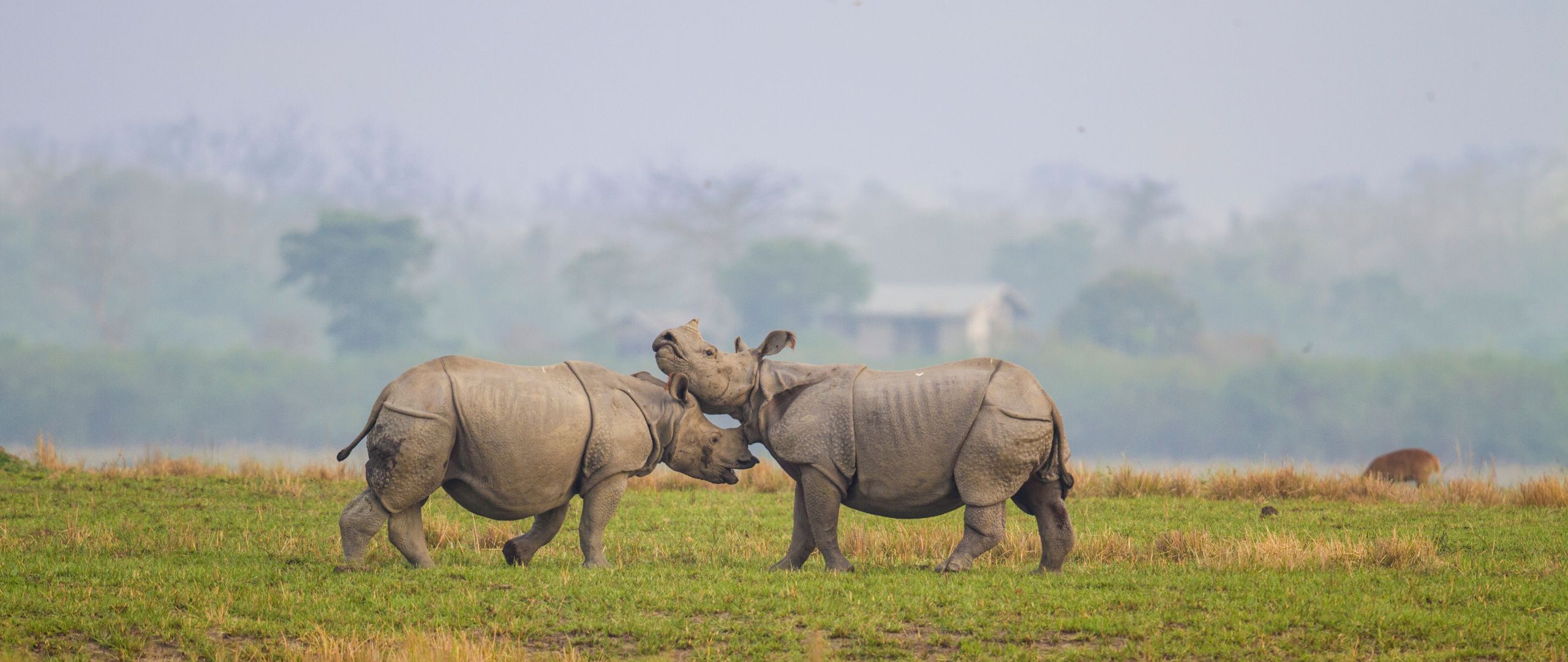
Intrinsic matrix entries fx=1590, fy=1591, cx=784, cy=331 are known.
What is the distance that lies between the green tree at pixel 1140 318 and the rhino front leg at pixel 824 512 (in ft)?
296

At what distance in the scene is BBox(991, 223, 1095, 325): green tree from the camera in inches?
4875

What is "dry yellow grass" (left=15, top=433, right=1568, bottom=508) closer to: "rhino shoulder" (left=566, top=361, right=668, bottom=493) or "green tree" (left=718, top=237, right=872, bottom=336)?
"rhino shoulder" (left=566, top=361, right=668, bottom=493)

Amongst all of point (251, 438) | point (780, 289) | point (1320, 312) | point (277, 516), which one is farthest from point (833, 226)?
point (277, 516)

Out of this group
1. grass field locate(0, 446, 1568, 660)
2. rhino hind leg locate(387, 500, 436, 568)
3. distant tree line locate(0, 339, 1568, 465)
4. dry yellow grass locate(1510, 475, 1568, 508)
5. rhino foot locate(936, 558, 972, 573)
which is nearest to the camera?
grass field locate(0, 446, 1568, 660)

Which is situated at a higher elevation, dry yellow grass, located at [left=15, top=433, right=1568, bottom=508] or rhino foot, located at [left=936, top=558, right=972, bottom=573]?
dry yellow grass, located at [left=15, top=433, right=1568, bottom=508]

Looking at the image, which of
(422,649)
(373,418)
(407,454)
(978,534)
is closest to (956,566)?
(978,534)

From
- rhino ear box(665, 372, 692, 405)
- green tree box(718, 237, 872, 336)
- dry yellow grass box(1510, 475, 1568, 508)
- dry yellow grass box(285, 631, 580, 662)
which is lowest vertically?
dry yellow grass box(285, 631, 580, 662)

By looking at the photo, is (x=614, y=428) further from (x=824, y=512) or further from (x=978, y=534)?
(x=978, y=534)

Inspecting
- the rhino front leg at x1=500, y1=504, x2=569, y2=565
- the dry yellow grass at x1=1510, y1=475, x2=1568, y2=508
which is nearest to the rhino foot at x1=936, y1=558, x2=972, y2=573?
the rhino front leg at x1=500, y1=504, x2=569, y2=565

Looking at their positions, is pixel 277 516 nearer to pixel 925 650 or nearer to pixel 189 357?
pixel 925 650

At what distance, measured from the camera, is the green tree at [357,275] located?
10050cm

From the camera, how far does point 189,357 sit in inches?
3839

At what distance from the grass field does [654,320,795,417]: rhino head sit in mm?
1348

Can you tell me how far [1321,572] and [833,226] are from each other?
122 m
